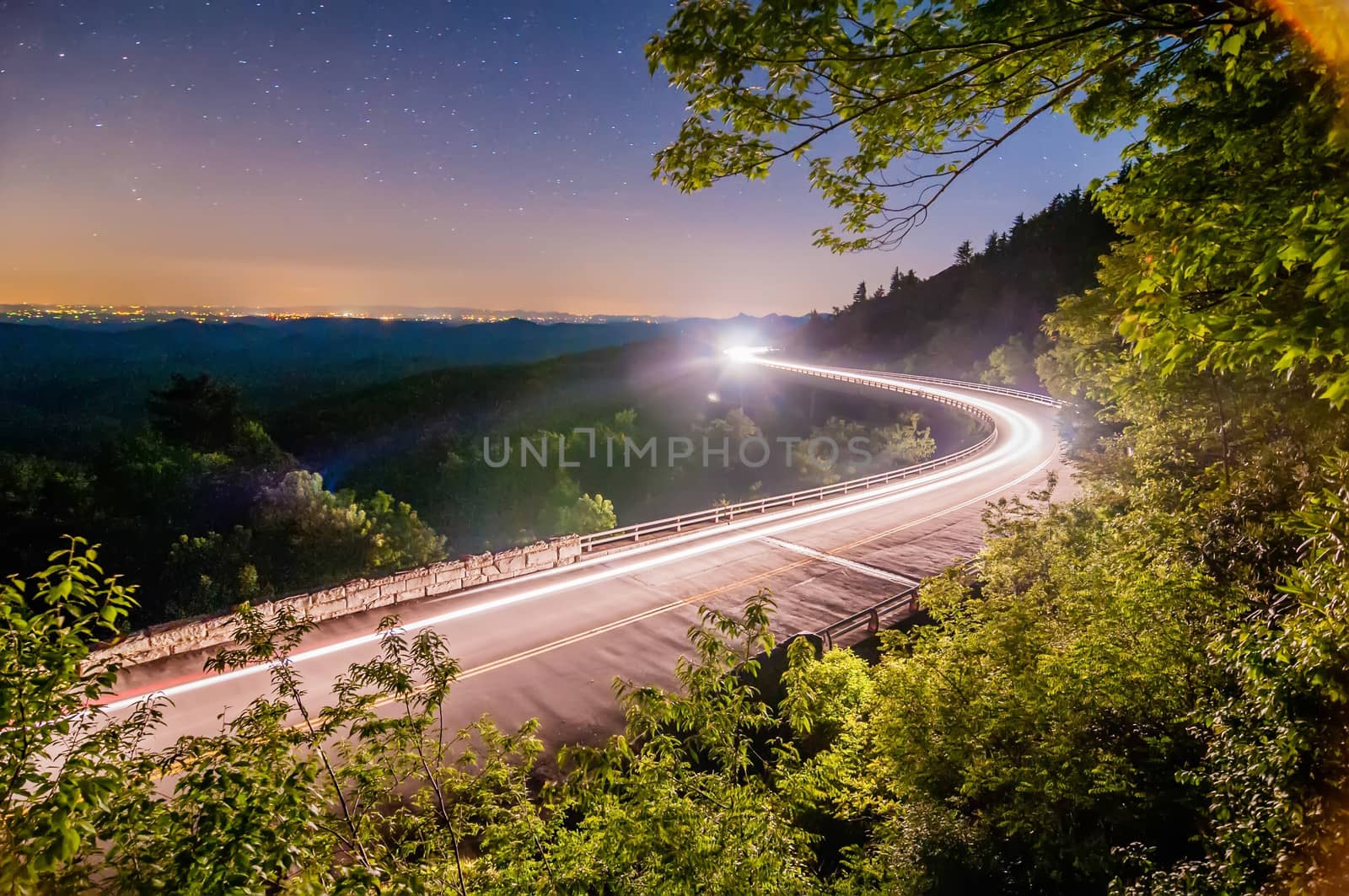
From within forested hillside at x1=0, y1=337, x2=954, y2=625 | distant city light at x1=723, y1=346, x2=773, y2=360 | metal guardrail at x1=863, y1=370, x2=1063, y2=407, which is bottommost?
forested hillside at x1=0, y1=337, x2=954, y2=625

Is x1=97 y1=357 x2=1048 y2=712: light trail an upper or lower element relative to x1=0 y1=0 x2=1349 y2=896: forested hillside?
lower

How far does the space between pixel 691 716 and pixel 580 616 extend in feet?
33.2

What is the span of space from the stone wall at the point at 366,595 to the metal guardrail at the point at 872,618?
31.4 feet

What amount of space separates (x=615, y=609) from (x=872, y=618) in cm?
756

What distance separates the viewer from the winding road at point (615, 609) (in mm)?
11844

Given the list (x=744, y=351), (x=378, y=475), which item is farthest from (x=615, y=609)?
(x=744, y=351)

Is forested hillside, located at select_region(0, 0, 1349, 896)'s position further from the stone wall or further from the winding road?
the stone wall

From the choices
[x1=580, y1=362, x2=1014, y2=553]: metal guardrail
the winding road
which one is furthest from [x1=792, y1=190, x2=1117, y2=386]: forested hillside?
the winding road

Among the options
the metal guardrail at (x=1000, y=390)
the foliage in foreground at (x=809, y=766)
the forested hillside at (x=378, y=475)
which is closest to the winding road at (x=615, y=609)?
the foliage in foreground at (x=809, y=766)

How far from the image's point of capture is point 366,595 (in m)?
15.8

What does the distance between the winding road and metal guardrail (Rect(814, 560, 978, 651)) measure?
0.96 meters

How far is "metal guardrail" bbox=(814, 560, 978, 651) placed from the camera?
15.2m

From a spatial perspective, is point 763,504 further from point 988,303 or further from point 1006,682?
point 988,303

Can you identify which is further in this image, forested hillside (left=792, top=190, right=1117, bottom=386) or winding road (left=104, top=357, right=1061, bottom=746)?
forested hillside (left=792, top=190, right=1117, bottom=386)
